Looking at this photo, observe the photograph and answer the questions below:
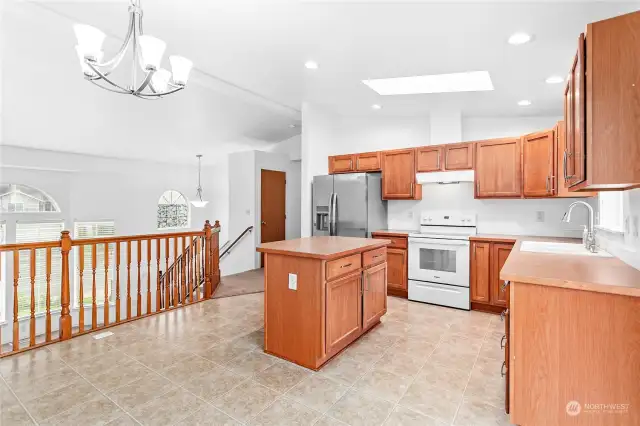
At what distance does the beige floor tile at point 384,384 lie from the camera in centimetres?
212

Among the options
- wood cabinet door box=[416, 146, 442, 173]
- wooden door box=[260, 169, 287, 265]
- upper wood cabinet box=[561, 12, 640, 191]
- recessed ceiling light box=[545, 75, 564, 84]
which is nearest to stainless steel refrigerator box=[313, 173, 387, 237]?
wood cabinet door box=[416, 146, 442, 173]

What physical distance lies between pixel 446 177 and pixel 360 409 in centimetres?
325

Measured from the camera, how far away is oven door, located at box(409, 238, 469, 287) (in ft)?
12.9

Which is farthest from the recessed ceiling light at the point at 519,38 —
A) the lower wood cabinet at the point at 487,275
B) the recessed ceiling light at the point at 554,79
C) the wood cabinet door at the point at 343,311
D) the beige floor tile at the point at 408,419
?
the beige floor tile at the point at 408,419

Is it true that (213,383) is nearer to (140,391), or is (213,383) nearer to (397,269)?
(140,391)

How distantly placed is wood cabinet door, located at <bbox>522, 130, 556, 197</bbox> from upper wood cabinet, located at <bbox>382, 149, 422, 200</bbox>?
1326 mm

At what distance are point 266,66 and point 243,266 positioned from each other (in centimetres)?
434

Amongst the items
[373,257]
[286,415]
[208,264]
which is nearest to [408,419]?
[286,415]

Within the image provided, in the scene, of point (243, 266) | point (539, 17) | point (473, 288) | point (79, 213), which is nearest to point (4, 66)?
point (79, 213)

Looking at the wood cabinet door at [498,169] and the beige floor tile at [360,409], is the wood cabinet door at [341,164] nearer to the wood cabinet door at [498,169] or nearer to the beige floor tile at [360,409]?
the wood cabinet door at [498,169]

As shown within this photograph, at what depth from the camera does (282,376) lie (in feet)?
7.63

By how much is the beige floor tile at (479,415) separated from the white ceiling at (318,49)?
2.68 metres

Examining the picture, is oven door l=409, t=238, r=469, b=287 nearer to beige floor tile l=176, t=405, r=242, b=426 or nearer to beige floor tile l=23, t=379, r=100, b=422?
beige floor tile l=176, t=405, r=242, b=426

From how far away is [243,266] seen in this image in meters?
6.81
